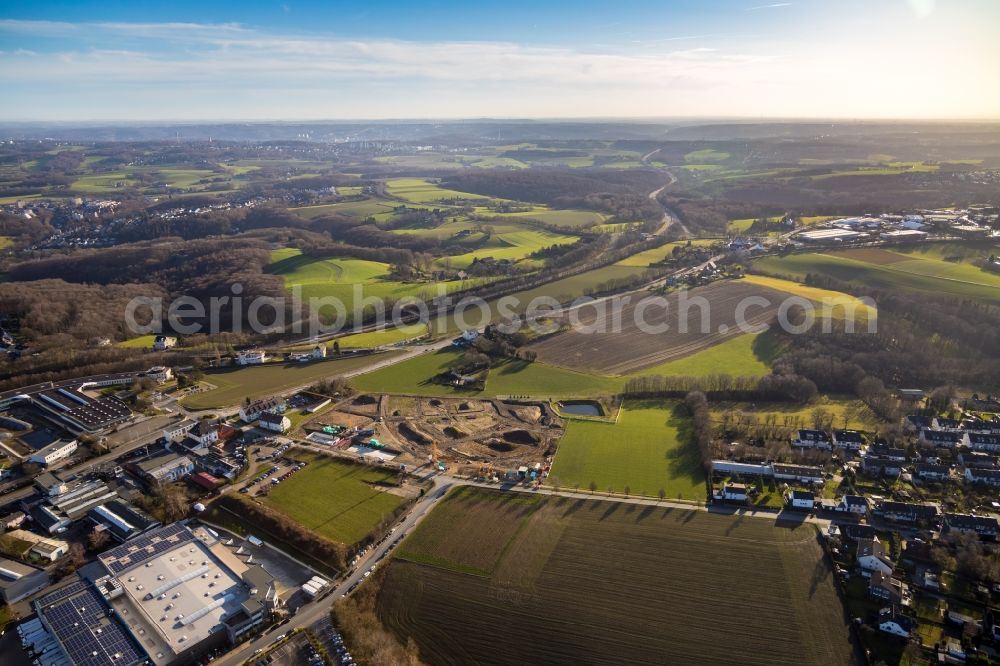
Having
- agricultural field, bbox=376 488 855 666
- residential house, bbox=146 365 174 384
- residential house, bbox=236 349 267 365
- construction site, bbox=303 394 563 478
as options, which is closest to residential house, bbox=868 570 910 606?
agricultural field, bbox=376 488 855 666

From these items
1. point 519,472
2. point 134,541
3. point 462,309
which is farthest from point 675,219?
point 134,541

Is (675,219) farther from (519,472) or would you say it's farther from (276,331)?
(519,472)

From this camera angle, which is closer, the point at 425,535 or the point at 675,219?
the point at 425,535

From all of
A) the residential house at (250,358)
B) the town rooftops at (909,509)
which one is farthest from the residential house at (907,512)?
the residential house at (250,358)

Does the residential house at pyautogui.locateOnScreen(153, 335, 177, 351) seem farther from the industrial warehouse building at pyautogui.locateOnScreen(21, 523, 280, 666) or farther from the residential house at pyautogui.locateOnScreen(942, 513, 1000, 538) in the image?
the residential house at pyautogui.locateOnScreen(942, 513, 1000, 538)

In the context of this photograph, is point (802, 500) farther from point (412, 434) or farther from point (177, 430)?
point (177, 430)
